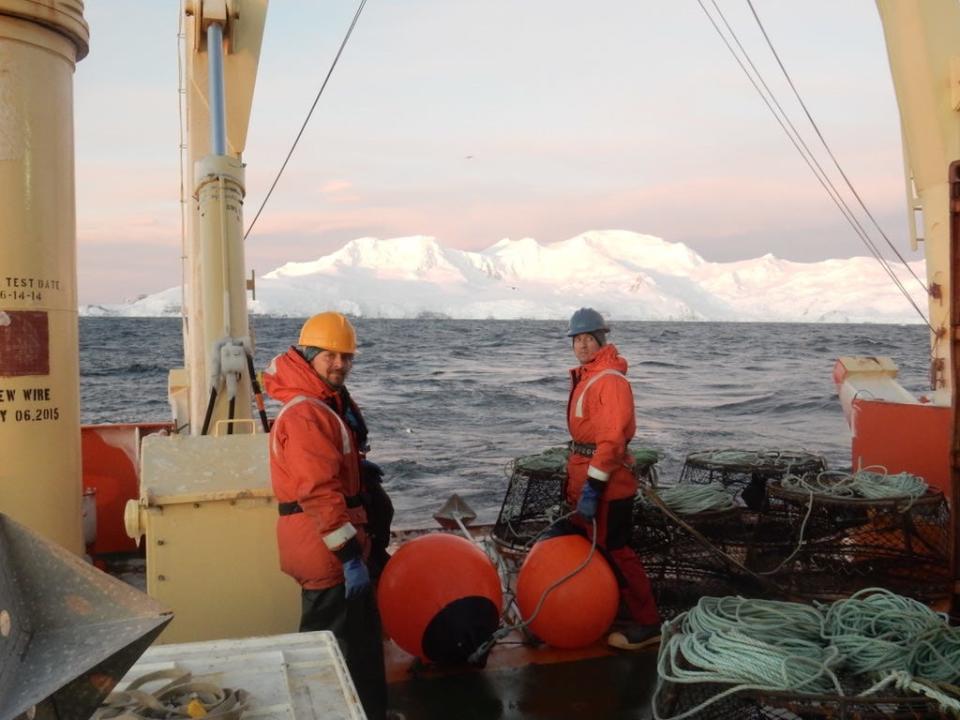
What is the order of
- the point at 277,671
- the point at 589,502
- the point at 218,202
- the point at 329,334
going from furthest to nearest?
the point at 218,202
the point at 589,502
the point at 329,334
the point at 277,671

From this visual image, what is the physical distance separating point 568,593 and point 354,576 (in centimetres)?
130

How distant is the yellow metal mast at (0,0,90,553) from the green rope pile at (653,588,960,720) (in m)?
3.09

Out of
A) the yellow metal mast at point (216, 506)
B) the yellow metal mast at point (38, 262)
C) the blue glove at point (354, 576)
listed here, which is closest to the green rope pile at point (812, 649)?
the blue glove at point (354, 576)

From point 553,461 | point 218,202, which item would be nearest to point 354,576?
point 218,202

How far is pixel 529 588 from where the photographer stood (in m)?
4.47

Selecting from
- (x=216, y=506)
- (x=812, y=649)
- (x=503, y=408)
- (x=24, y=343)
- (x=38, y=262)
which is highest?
(x=38, y=262)

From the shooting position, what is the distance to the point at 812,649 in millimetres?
2963

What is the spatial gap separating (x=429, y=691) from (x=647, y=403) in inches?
766

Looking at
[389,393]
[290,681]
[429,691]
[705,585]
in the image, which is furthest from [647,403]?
[290,681]

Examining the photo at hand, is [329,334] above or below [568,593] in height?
above

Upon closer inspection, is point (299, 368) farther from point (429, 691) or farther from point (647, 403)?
point (647, 403)

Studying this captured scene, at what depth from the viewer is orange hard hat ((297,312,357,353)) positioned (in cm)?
364

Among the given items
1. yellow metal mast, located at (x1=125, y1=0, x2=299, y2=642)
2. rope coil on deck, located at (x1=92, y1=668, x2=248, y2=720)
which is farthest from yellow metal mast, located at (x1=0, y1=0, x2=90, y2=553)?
rope coil on deck, located at (x1=92, y1=668, x2=248, y2=720)

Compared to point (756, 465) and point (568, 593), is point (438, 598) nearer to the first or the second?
point (568, 593)
